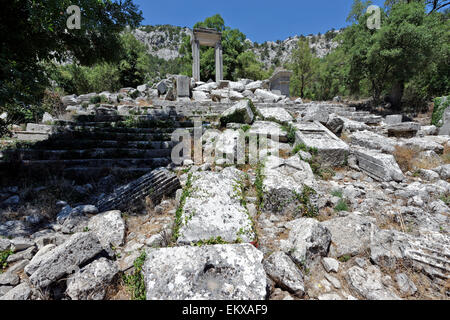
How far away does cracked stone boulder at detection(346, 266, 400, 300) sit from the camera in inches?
63.1

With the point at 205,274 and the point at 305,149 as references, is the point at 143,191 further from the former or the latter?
the point at 305,149

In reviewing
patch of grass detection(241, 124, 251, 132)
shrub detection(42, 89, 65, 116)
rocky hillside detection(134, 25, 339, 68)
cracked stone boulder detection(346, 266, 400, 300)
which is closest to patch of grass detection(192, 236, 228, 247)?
cracked stone boulder detection(346, 266, 400, 300)

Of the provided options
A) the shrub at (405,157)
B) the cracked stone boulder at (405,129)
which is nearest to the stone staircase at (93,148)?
the shrub at (405,157)

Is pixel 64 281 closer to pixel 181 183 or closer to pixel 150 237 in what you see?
pixel 150 237

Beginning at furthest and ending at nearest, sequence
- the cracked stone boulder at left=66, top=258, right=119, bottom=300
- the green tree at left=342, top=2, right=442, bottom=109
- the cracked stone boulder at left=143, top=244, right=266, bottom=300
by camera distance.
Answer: the green tree at left=342, top=2, right=442, bottom=109, the cracked stone boulder at left=66, top=258, right=119, bottom=300, the cracked stone boulder at left=143, top=244, right=266, bottom=300

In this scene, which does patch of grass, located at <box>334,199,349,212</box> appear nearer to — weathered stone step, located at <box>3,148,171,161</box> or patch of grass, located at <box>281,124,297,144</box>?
patch of grass, located at <box>281,124,297,144</box>

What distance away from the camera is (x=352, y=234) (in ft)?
7.48

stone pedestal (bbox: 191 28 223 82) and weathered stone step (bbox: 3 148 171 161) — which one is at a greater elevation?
stone pedestal (bbox: 191 28 223 82)

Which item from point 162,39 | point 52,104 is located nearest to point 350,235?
point 52,104

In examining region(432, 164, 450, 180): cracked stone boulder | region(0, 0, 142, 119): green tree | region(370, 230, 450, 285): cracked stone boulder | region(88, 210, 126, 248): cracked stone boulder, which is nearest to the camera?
region(370, 230, 450, 285): cracked stone boulder

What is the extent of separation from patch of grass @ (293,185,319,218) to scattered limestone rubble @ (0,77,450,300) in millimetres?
16

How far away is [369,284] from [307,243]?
1.96 ft

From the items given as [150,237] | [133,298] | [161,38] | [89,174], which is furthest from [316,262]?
[161,38]

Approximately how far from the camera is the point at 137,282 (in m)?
1.67
